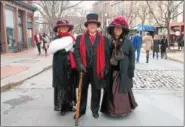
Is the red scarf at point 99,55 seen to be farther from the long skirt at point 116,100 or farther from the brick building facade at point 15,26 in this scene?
the brick building facade at point 15,26

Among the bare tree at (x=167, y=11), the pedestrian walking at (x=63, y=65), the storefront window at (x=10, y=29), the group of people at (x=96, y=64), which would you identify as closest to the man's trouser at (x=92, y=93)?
the group of people at (x=96, y=64)

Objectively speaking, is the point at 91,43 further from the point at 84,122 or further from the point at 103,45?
the point at 84,122

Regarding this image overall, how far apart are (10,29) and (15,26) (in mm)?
1315

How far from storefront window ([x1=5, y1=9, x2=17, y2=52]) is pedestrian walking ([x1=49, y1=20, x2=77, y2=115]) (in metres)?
17.8

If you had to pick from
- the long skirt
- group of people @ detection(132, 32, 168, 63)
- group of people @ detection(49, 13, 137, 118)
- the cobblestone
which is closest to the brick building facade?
group of people @ detection(132, 32, 168, 63)

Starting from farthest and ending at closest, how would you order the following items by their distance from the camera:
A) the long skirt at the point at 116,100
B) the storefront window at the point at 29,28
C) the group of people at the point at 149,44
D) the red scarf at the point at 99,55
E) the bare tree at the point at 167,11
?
the storefront window at the point at 29,28
the bare tree at the point at 167,11
the group of people at the point at 149,44
the long skirt at the point at 116,100
the red scarf at the point at 99,55

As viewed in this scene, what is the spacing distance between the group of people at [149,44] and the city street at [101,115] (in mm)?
6239

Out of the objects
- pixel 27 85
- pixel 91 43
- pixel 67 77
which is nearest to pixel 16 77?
pixel 27 85

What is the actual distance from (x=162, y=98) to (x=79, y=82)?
2620 millimetres

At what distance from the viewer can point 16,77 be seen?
9.82m

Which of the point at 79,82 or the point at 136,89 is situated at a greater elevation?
the point at 79,82

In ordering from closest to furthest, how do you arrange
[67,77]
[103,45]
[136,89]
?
[103,45]
[67,77]
[136,89]

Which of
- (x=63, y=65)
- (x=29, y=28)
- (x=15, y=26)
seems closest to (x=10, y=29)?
(x=15, y=26)

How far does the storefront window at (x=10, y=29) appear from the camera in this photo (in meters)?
22.2
